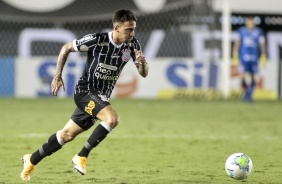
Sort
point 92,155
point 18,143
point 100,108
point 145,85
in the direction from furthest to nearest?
point 145,85 → point 18,143 → point 92,155 → point 100,108

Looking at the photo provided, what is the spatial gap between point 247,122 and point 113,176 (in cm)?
685

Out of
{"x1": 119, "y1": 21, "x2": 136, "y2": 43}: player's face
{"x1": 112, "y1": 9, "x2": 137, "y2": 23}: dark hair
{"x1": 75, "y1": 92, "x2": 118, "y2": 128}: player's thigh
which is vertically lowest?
{"x1": 75, "y1": 92, "x2": 118, "y2": 128}: player's thigh

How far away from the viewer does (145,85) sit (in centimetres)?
1978

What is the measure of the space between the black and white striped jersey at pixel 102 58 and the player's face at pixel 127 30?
0.14 m

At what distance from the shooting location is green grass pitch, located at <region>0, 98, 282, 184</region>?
24.6 feet

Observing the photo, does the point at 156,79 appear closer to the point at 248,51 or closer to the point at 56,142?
the point at 248,51

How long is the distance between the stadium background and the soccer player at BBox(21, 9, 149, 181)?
39.8 ft

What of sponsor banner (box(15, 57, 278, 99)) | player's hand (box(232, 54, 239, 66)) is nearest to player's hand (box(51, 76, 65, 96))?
sponsor banner (box(15, 57, 278, 99))

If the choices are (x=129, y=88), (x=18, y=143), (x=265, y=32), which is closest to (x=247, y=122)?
(x=18, y=143)

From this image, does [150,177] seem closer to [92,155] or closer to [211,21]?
[92,155]

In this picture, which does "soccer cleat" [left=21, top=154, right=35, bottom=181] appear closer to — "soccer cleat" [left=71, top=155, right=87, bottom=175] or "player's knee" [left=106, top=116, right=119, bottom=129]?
"soccer cleat" [left=71, top=155, right=87, bottom=175]

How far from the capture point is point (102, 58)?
7.05m

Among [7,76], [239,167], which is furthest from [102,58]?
[7,76]

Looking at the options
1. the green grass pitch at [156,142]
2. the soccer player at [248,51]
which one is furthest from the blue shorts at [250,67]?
the green grass pitch at [156,142]
